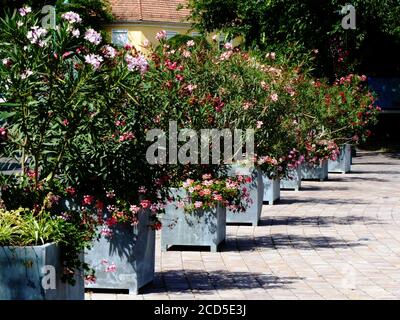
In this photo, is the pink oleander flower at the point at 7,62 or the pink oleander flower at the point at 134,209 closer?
the pink oleander flower at the point at 7,62

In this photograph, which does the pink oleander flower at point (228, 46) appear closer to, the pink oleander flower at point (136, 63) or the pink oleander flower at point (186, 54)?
the pink oleander flower at point (186, 54)

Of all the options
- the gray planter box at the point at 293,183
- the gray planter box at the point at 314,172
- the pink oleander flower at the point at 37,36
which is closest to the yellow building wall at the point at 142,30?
the gray planter box at the point at 314,172

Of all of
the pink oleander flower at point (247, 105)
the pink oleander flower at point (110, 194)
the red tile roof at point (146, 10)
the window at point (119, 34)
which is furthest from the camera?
the red tile roof at point (146, 10)

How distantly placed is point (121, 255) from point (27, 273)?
2.64m

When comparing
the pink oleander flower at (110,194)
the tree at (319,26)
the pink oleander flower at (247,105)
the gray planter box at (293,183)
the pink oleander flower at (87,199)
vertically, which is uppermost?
the tree at (319,26)

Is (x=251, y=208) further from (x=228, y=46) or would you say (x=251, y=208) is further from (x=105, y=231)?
(x=105, y=231)

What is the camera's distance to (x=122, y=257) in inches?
376

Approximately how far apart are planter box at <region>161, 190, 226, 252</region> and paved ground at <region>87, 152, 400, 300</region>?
0.18 meters

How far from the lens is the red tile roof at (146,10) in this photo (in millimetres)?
65375

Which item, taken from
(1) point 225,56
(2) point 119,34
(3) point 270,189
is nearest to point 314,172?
(3) point 270,189

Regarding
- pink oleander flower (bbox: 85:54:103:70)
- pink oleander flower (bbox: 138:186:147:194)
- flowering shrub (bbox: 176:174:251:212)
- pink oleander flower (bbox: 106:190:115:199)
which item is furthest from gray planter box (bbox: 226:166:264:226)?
pink oleander flower (bbox: 85:54:103:70)

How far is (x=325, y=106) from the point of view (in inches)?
938

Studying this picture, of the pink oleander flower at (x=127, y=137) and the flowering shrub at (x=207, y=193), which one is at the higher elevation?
the pink oleander flower at (x=127, y=137)
